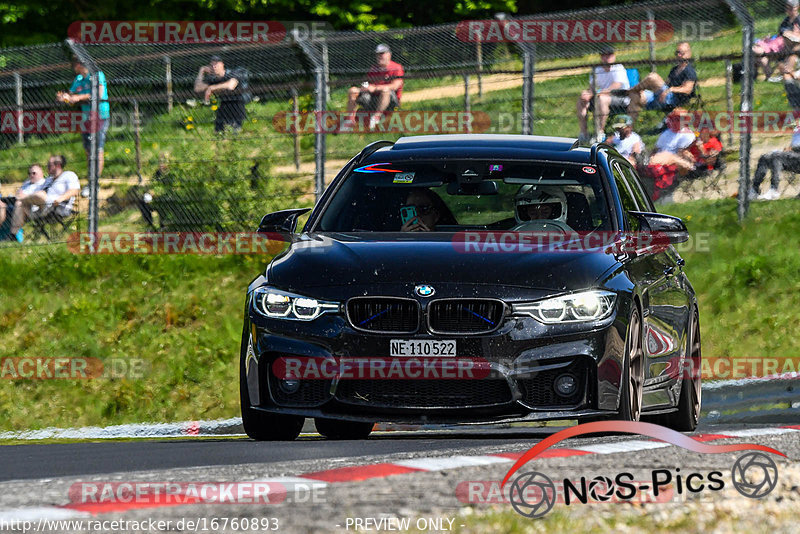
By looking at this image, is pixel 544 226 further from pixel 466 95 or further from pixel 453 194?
pixel 466 95

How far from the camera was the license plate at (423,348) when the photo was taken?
7.64 m

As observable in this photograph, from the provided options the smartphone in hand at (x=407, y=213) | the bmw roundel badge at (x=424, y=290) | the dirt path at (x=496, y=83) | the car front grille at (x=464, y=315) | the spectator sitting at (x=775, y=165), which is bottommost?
the spectator sitting at (x=775, y=165)

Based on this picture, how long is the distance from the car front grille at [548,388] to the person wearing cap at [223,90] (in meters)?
10.5

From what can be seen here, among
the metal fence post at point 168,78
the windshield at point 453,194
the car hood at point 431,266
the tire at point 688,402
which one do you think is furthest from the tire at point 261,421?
the metal fence post at point 168,78

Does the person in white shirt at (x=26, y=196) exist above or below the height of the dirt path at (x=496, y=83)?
below

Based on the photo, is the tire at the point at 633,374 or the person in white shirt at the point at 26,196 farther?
the person in white shirt at the point at 26,196

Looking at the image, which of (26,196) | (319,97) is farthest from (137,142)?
(319,97)

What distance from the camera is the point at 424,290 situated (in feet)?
25.2

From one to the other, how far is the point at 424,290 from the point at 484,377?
525 millimetres

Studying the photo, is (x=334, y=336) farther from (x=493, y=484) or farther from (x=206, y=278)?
(x=206, y=278)

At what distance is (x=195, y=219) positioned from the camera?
693 inches

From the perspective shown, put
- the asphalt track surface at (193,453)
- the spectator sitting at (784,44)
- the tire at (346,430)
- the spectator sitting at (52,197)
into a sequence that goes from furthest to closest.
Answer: the spectator sitting at (52,197) < the spectator sitting at (784,44) < the tire at (346,430) < the asphalt track surface at (193,453)

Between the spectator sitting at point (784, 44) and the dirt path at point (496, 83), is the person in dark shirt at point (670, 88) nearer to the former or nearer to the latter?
the dirt path at point (496, 83)

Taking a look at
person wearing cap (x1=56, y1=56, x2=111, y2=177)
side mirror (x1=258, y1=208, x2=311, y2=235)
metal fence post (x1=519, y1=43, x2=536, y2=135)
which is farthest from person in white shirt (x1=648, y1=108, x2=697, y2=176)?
side mirror (x1=258, y1=208, x2=311, y2=235)
